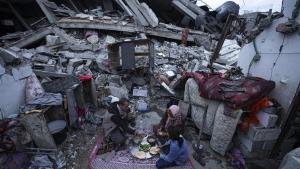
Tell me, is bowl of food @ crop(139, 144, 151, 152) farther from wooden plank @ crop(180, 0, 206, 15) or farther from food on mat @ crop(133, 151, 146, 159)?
wooden plank @ crop(180, 0, 206, 15)

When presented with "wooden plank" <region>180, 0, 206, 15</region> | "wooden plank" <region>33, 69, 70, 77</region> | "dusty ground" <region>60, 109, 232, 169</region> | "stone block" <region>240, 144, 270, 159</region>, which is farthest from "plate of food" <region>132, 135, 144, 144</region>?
"wooden plank" <region>180, 0, 206, 15</region>

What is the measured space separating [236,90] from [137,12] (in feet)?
28.8

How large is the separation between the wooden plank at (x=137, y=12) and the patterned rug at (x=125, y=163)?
27.3ft

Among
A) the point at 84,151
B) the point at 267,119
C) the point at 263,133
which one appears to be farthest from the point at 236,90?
the point at 84,151

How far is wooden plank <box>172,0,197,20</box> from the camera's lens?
13.5 metres

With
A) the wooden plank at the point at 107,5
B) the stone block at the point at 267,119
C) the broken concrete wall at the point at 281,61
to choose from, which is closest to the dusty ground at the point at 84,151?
the stone block at the point at 267,119

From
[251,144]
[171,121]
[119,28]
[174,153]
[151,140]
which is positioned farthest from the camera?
[119,28]

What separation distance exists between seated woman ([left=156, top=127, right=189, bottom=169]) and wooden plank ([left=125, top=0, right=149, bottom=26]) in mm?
8323

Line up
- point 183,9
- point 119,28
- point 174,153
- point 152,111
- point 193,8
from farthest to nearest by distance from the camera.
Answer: point 193,8 < point 183,9 < point 119,28 < point 152,111 < point 174,153

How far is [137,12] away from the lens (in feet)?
39.5

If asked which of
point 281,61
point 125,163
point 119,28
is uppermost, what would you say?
point 119,28

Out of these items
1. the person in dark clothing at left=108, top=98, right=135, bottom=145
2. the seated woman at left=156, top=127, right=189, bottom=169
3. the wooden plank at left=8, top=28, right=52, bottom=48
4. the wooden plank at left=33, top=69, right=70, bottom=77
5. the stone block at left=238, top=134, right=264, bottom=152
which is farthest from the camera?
the wooden plank at left=8, top=28, right=52, bottom=48

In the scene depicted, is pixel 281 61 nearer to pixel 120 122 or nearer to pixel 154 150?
pixel 154 150

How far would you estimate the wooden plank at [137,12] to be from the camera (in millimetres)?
11531
